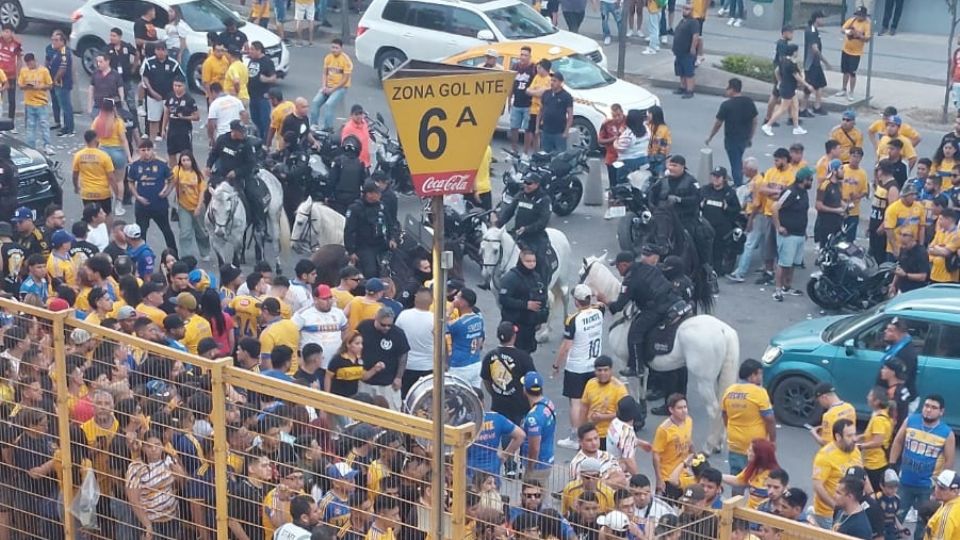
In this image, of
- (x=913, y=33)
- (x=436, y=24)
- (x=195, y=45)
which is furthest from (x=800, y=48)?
(x=195, y=45)

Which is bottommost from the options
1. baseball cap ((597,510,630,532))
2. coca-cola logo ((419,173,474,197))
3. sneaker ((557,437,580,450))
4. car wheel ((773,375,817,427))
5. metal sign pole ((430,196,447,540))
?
sneaker ((557,437,580,450))

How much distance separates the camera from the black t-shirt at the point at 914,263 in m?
17.3

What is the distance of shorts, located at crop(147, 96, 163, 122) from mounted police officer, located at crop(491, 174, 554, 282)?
708cm

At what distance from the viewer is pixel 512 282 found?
16.1 meters

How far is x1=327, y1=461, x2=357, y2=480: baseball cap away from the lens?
9.16m

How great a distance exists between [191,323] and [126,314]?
1.82ft

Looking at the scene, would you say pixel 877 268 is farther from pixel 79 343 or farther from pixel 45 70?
pixel 45 70

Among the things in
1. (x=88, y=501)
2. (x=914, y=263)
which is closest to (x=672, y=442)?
(x=88, y=501)

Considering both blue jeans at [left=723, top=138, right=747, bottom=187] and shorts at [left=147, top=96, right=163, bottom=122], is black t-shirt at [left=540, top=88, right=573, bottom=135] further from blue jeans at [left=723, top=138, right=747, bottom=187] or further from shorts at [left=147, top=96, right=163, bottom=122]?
shorts at [left=147, top=96, right=163, bottom=122]

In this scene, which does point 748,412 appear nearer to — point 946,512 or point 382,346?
point 946,512

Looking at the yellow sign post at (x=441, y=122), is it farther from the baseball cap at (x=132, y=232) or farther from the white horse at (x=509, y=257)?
the white horse at (x=509, y=257)

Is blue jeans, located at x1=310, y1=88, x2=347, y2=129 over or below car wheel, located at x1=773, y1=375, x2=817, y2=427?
over

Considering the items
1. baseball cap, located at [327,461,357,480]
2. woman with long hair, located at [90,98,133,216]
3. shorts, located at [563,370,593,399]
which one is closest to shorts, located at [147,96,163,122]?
woman with long hair, located at [90,98,133,216]

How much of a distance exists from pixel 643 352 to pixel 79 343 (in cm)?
663
